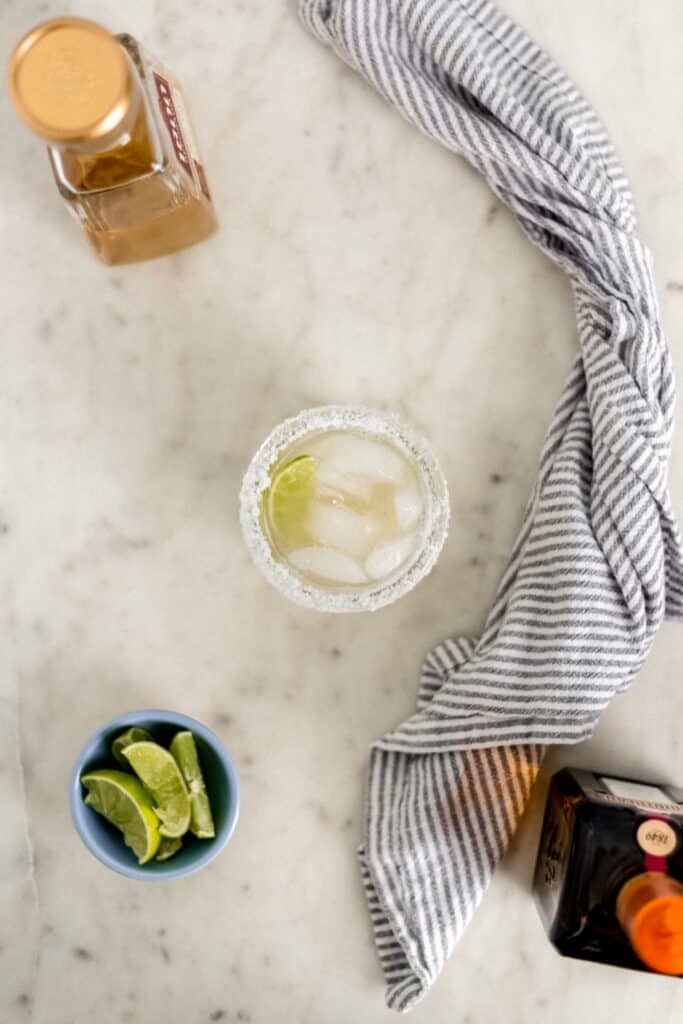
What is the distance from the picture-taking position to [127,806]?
2.37 feet

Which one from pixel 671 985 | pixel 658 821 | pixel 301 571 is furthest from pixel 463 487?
pixel 671 985

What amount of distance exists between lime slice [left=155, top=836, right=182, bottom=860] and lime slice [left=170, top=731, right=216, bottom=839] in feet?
0.06

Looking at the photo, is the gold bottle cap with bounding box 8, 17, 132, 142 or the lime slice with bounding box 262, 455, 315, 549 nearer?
the gold bottle cap with bounding box 8, 17, 132, 142

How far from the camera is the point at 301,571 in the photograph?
77 cm

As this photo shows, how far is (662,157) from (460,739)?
515 mm

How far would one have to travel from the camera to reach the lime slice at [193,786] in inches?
29.2

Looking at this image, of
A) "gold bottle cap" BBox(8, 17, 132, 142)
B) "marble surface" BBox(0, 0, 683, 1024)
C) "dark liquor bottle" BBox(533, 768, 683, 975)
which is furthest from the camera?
"marble surface" BBox(0, 0, 683, 1024)

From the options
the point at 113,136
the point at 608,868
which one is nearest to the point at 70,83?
the point at 113,136

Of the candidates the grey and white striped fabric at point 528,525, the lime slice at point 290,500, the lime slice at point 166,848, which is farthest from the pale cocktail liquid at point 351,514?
the lime slice at point 166,848

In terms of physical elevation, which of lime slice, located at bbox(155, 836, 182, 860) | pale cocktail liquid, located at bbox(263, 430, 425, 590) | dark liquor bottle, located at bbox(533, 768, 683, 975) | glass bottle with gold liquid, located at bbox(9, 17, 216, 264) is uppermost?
glass bottle with gold liquid, located at bbox(9, 17, 216, 264)

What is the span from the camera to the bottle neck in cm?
61

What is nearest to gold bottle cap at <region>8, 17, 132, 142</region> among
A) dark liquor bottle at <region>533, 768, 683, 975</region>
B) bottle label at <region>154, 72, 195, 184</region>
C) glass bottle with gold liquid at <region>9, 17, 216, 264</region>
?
glass bottle with gold liquid at <region>9, 17, 216, 264</region>

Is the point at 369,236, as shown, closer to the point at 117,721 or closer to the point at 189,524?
the point at 189,524

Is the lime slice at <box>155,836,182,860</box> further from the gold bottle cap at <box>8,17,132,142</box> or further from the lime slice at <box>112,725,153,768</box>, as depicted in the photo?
the gold bottle cap at <box>8,17,132,142</box>
